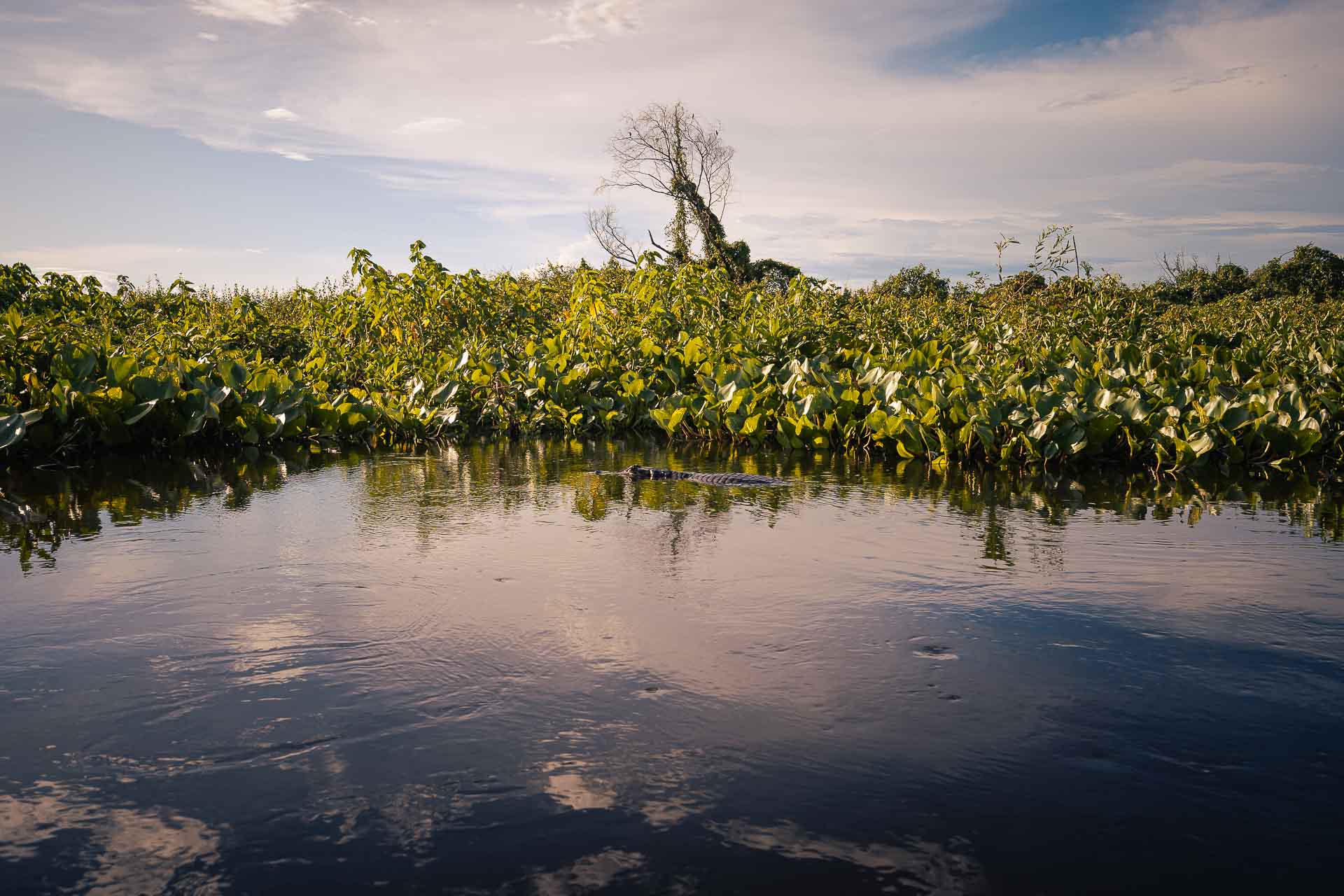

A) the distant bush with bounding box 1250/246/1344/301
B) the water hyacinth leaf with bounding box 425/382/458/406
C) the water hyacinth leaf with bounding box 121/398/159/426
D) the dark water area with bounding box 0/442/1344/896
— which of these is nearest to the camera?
the dark water area with bounding box 0/442/1344/896

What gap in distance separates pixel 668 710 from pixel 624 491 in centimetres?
262

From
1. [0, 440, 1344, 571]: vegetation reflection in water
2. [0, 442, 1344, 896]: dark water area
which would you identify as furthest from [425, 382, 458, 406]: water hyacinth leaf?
[0, 442, 1344, 896]: dark water area

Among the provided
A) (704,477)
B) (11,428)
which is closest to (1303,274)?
(704,477)

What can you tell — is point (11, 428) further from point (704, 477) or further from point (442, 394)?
point (704, 477)

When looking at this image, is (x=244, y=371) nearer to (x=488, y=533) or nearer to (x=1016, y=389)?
(x=488, y=533)

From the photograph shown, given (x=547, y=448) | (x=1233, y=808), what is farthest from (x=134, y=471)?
(x=1233, y=808)

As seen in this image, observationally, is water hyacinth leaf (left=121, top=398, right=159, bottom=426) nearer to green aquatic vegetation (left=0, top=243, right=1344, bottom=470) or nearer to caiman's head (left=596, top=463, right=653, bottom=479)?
green aquatic vegetation (left=0, top=243, right=1344, bottom=470)

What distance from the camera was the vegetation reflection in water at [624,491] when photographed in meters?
3.63

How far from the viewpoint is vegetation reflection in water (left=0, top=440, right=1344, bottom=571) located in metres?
3.63

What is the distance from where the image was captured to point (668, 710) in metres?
1.75

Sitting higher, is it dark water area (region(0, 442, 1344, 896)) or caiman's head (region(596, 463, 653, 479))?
caiman's head (region(596, 463, 653, 479))

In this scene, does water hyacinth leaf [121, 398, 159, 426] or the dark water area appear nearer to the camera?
the dark water area

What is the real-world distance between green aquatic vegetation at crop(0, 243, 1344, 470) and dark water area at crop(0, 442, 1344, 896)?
1.83m

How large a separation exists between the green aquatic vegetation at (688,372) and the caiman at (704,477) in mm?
1092
